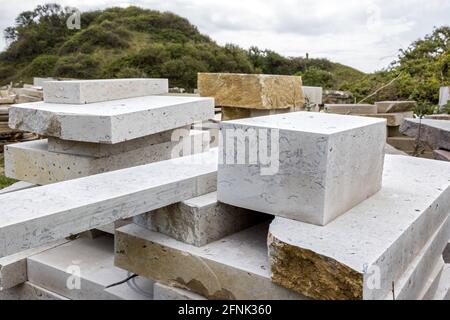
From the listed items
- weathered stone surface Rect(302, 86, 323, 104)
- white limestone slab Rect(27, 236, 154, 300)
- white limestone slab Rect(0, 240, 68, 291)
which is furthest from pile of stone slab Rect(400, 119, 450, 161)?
white limestone slab Rect(0, 240, 68, 291)

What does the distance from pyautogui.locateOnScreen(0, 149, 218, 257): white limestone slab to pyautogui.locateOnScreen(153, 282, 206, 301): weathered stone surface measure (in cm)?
37

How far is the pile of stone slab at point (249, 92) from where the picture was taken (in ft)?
16.2

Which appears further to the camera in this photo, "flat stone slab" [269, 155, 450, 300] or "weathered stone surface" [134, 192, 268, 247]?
"weathered stone surface" [134, 192, 268, 247]

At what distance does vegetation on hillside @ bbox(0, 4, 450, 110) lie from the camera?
12742mm

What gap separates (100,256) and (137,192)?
1.06 metres

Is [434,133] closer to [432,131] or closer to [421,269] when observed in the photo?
[432,131]

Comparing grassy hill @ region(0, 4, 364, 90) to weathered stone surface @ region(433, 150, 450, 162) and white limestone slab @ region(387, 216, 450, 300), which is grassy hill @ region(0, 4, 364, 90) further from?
white limestone slab @ region(387, 216, 450, 300)

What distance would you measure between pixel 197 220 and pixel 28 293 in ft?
4.54

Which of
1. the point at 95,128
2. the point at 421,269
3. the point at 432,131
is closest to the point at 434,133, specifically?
the point at 432,131

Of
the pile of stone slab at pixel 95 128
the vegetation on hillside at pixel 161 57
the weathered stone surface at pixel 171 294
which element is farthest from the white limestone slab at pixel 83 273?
the vegetation on hillside at pixel 161 57

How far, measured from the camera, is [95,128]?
9.00 feet

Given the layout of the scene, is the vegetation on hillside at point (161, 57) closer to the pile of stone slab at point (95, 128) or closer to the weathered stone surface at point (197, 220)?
the pile of stone slab at point (95, 128)
